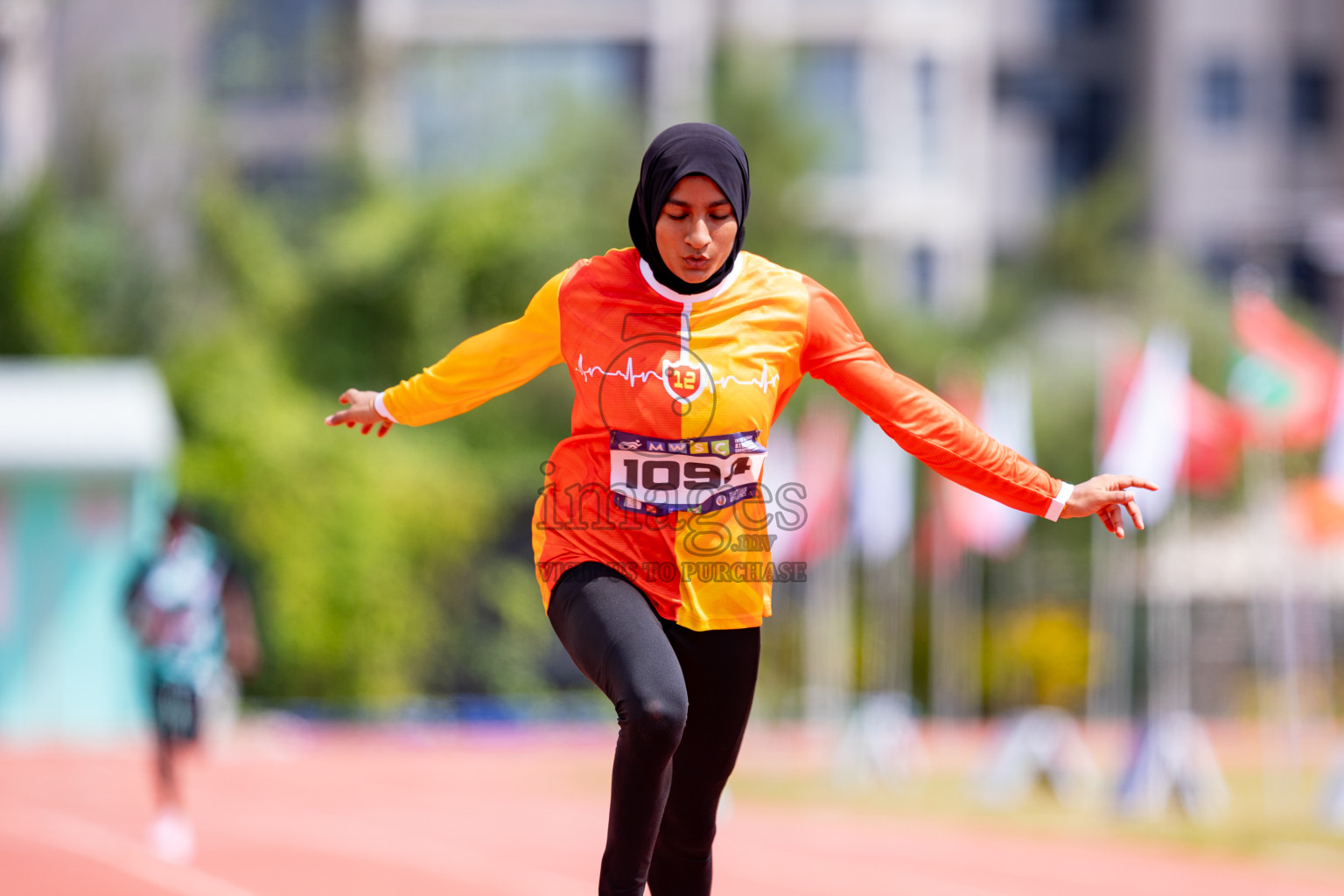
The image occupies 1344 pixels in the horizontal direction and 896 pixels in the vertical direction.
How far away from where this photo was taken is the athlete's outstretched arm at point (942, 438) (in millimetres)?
4730

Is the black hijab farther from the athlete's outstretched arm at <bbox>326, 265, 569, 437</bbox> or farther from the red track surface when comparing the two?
the red track surface

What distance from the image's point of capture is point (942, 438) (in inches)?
186

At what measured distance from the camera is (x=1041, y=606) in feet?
87.9

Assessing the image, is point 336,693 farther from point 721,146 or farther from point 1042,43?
point 1042,43

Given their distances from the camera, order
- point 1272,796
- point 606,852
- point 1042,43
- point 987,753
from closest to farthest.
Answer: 1. point 606,852
2. point 1272,796
3. point 987,753
4. point 1042,43

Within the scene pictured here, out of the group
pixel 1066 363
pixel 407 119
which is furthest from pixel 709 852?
pixel 407 119

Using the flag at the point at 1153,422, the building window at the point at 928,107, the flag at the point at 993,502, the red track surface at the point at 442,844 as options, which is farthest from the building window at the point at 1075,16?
the flag at the point at 1153,422

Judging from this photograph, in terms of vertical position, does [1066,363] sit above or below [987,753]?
above

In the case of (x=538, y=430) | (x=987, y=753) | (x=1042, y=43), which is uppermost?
(x=1042, y=43)

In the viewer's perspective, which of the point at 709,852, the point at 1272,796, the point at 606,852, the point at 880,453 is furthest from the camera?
the point at 880,453

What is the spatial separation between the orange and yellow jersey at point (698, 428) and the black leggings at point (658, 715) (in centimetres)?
8

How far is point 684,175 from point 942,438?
3.14 feet

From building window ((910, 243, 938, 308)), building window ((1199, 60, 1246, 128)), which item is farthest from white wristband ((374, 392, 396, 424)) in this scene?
building window ((1199, 60, 1246, 128))

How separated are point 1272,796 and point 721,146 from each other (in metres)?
13.7
